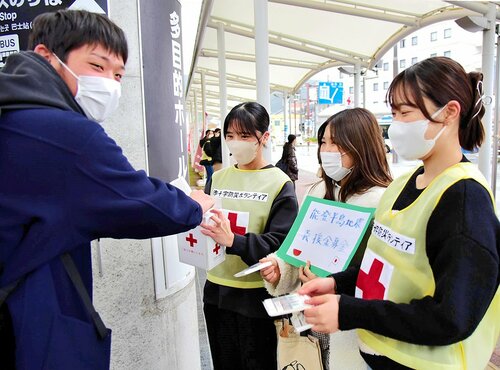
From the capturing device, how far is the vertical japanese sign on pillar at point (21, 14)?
1751 millimetres

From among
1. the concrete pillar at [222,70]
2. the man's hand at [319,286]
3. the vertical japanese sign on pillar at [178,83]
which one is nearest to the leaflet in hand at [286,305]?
the man's hand at [319,286]

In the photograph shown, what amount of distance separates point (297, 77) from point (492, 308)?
14.2 m

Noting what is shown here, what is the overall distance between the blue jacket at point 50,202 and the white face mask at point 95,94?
0.07m

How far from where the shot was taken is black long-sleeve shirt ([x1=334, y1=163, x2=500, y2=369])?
3.01ft

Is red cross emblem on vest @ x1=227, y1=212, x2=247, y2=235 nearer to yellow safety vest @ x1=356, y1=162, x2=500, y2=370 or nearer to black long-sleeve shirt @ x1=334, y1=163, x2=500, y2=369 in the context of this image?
yellow safety vest @ x1=356, y1=162, x2=500, y2=370

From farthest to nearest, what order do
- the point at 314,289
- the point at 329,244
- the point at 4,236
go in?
the point at 329,244 → the point at 314,289 → the point at 4,236

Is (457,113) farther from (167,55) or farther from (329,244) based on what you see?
(167,55)

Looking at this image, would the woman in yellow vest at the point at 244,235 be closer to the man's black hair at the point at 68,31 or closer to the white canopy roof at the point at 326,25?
the man's black hair at the point at 68,31

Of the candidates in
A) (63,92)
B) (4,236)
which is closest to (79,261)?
(4,236)

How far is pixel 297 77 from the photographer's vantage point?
14.5 meters

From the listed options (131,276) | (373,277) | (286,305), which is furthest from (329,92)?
(286,305)

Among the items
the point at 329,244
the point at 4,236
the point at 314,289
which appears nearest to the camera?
the point at 4,236

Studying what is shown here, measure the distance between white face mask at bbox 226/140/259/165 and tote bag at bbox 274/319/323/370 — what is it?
0.81 metres

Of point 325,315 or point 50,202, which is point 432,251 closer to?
point 325,315
